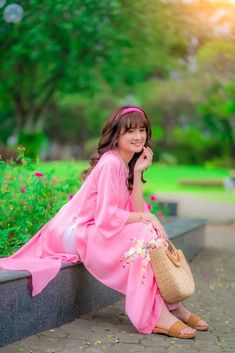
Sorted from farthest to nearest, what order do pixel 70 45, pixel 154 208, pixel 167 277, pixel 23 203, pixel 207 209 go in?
pixel 70 45 → pixel 207 209 → pixel 154 208 → pixel 23 203 → pixel 167 277

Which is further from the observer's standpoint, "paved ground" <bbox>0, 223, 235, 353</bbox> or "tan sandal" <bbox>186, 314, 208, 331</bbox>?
"tan sandal" <bbox>186, 314, 208, 331</bbox>

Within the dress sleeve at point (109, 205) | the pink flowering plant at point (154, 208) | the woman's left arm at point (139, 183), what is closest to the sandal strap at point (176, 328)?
the dress sleeve at point (109, 205)

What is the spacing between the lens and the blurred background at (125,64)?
808 inches

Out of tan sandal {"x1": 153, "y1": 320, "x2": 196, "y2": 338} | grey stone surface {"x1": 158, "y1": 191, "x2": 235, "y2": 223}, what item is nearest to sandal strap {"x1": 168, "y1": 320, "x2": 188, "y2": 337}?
tan sandal {"x1": 153, "y1": 320, "x2": 196, "y2": 338}

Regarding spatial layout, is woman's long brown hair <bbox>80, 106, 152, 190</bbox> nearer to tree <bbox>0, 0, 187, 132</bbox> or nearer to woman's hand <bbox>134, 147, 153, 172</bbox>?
woman's hand <bbox>134, 147, 153, 172</bbox>

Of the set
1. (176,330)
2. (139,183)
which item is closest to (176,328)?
(176,330)

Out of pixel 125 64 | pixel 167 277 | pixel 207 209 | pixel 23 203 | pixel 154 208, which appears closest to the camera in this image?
pixel 167 277

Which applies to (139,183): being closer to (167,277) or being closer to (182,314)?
(167,277)

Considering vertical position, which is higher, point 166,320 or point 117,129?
point 117,129

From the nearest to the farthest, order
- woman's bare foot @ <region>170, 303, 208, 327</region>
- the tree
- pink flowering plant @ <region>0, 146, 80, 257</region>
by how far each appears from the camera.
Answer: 1. woman's bare foot @ <region>170, 303, 208, 327</region>
2. pink flowering plant @ <region>0, 146, 80, 257</region>
3. the tree

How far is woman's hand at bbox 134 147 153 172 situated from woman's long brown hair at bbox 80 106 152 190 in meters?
0.06

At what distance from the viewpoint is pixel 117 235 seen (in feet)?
15.9

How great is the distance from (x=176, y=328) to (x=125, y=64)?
24.3 m

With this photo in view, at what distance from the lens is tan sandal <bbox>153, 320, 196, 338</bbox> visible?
185 inches
